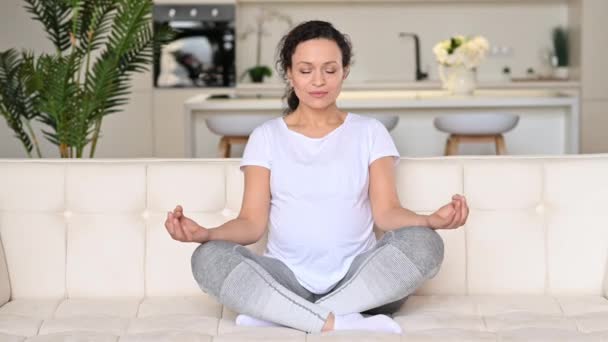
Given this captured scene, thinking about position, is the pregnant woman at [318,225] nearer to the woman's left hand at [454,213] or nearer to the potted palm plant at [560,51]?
the woman's left hand at [454,213]

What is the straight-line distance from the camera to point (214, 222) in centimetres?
291

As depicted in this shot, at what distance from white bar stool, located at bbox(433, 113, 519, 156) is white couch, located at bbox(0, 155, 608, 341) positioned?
2.94m

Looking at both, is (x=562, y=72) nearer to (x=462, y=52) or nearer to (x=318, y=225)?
(x=462, y=52)

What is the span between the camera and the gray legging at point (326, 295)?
8.05ft

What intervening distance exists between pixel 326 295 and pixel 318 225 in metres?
0.20

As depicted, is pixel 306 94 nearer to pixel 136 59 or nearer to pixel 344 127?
pixel 344 127

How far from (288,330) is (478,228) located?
709 millimetres

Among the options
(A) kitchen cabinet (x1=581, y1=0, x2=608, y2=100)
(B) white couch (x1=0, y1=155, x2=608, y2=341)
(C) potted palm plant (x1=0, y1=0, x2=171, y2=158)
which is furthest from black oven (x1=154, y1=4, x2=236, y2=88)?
(B) white couch (x1=0, y1=155, x2=608, y2=341)

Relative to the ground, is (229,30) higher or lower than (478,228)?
higher

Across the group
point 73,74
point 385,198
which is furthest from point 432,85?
point 385,198

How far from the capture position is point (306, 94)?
277cm

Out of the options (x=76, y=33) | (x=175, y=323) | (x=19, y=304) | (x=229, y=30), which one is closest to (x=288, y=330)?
(x=175, y=323)

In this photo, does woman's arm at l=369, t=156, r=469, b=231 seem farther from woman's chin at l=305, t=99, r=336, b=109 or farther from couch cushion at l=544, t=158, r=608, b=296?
couch cushion at l=544, t=158, r=608, b=296

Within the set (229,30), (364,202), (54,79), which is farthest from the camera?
(229,30)
